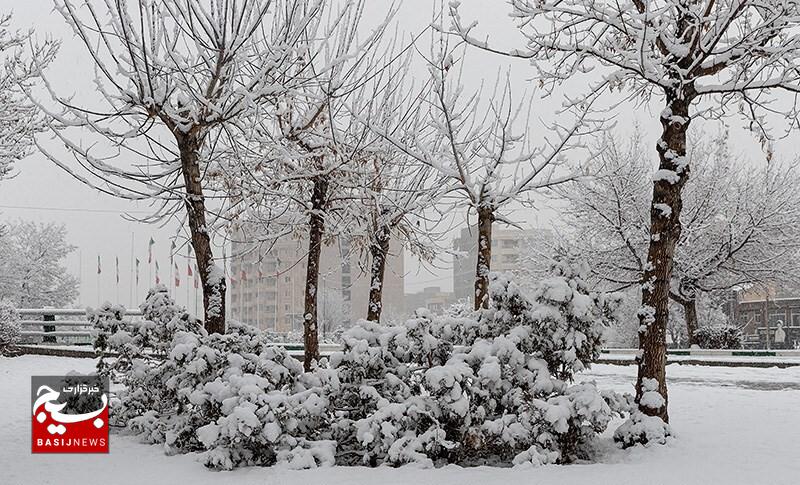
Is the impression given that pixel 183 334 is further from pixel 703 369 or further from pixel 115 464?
pixel 703 369

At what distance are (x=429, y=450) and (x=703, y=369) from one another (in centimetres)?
1267

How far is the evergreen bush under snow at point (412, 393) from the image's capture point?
21.6 ft

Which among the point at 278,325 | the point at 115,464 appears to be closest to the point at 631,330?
the point at 115,464

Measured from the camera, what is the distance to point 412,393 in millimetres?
7383

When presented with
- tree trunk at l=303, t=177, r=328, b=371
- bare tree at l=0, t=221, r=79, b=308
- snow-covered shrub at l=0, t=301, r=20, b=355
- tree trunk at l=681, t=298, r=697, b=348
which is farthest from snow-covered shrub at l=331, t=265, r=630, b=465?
bare tree at l=0, t=221, r=79, b=308

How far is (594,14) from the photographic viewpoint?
26.3ft

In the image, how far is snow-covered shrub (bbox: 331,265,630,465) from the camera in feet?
21.7

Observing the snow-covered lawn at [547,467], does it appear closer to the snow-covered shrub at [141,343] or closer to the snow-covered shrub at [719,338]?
the snow-covered shrub at [141,343]

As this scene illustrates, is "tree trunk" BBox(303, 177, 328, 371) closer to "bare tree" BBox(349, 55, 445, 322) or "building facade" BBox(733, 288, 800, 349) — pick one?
"bare tree" BBox(349, 55, 445, 322)

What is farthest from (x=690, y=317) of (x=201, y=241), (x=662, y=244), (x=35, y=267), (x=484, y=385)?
(x=35, y=267)

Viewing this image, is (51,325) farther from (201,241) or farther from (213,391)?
(213,391)
